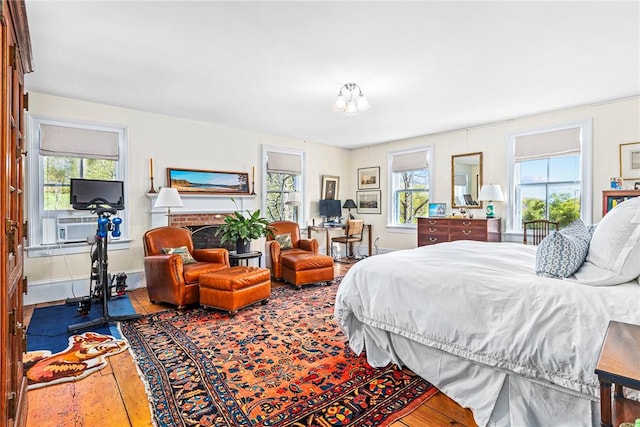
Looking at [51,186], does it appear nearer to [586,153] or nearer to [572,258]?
[572,258]

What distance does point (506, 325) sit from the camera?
158cm

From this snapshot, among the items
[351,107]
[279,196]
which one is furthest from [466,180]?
[279,196]

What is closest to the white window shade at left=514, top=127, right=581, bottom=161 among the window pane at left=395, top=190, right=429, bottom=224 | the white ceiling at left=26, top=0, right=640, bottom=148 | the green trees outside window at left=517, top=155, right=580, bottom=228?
the green trees outside window at left=517, top=155, right=580, bottom=228

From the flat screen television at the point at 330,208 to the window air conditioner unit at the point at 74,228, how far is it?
384cm

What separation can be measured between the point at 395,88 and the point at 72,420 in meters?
3.80

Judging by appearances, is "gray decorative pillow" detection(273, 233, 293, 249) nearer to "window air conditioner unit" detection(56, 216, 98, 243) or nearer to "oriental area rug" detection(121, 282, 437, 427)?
"oriental area rug" detection(121, 282, 437, 427)

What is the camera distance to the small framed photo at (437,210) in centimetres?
573

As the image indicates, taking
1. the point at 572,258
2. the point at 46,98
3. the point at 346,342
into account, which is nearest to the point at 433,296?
the point at 572,258

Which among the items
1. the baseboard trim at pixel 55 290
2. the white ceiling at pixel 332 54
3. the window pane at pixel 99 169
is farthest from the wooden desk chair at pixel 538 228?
the baseboard trim at pixel 55 290

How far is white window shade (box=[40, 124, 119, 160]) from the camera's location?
3826 mm

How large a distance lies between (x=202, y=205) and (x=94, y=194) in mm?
1558

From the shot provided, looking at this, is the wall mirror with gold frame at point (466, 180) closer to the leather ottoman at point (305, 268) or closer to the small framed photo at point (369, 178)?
the small framed photo at point (369, 178)

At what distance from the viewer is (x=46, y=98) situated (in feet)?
12.5

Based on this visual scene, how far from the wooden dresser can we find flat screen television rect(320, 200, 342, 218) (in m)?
1.75
